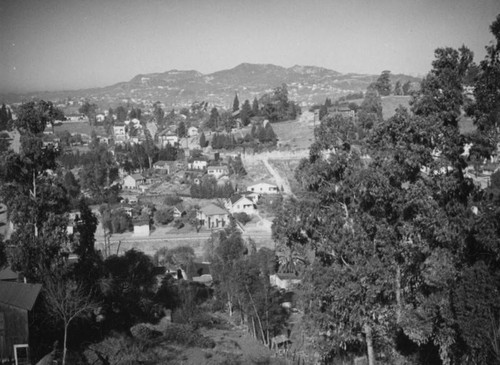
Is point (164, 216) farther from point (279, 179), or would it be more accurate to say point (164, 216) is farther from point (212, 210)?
point (279, 179)

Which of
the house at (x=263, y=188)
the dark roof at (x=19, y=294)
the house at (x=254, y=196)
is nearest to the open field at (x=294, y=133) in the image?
the house at (x=263, y=188)

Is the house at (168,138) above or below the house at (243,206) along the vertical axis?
above

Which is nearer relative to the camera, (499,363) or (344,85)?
(499,363)

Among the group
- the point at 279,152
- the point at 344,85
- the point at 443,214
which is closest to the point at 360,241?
the point at 443,214

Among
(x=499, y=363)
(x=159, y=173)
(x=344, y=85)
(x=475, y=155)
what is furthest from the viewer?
(x=344, y=85)

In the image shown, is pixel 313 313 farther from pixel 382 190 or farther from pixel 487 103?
pixel 487 103

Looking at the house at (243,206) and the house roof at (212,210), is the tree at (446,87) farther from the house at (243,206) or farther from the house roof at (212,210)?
the house at (243,206)

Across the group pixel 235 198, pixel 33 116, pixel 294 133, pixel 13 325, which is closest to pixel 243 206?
pixel 235 198
